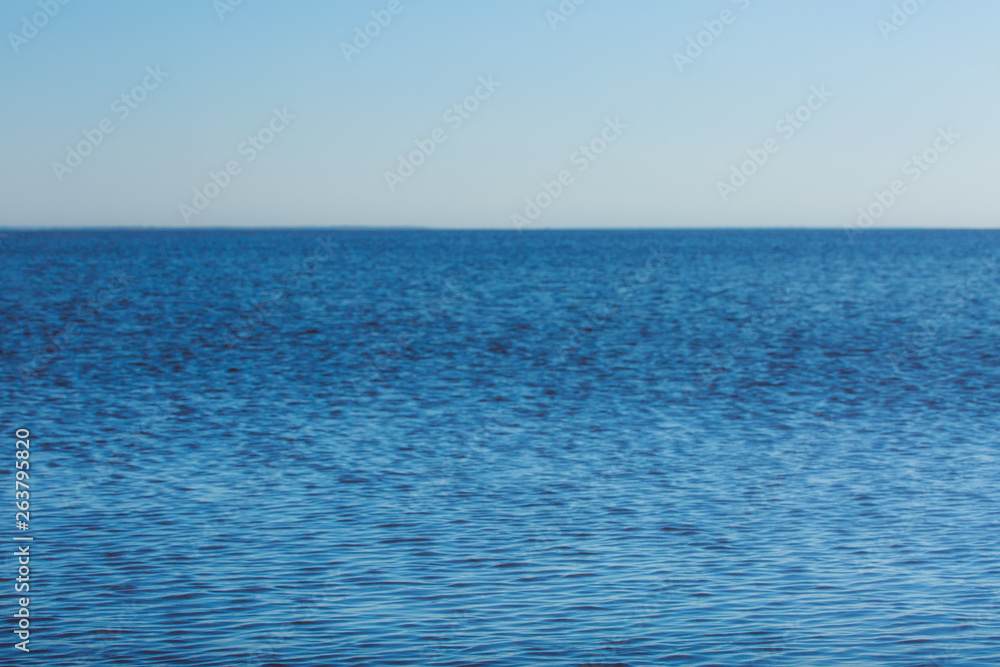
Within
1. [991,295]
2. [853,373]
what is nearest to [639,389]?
[853,373]

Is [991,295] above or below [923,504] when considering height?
above

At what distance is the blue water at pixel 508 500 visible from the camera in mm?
10047

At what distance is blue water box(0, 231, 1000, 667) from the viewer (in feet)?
33.0

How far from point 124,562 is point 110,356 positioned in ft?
70.5

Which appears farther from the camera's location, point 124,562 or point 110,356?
point 110,356

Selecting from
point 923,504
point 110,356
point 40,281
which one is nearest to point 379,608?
point 923,504

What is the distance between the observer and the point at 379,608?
34.9 feet

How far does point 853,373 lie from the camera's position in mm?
Result: 29656

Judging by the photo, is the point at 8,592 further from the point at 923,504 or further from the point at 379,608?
the point at 923,504

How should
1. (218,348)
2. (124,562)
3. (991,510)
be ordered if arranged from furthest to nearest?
(218,348), (991,510), (124,562)

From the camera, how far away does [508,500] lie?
14930 mm

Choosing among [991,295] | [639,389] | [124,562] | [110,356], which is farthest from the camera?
[991,295]

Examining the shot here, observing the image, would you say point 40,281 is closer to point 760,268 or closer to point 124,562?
point 760,268

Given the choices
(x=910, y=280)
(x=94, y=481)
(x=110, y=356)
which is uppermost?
(x=910, y=280)
